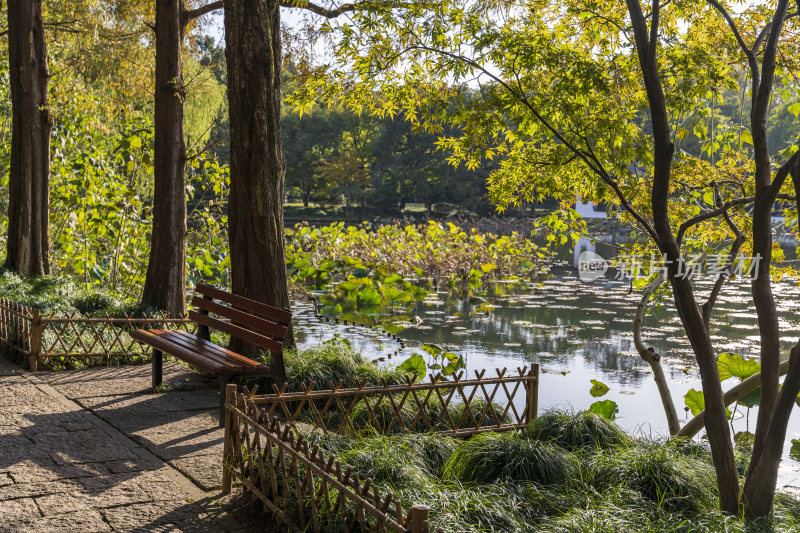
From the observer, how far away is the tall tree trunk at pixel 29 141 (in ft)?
39.4

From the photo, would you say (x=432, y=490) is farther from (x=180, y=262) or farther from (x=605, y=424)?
(x=180, y=262)

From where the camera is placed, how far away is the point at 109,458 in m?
4.53

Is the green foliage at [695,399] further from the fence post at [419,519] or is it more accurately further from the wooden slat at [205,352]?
the fence post at [419,519]

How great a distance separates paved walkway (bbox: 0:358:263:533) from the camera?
3.69 meters

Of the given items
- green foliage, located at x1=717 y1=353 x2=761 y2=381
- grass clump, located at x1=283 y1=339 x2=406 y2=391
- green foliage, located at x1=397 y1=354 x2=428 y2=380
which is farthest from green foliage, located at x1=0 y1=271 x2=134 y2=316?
green foliage, located at x1=717 y1=353 x2=761 y2=381

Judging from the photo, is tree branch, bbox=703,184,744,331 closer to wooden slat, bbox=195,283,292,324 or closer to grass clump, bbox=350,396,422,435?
grass clump, bbox=350,396,422,435

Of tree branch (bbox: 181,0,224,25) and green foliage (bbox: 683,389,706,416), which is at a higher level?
tree branch (bbox: 181,0,224,25)

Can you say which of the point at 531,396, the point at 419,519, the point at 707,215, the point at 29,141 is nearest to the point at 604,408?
the point at 531,396

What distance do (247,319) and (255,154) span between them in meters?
1.76

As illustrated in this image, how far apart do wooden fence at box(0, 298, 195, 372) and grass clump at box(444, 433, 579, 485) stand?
4010 millimetres

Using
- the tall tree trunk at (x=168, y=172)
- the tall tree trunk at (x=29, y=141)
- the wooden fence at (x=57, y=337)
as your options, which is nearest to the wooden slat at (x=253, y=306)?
the wooden fence at (x=57, y=337)

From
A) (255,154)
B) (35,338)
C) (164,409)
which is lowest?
(164,409)

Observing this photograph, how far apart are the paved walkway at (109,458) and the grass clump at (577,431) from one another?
2.12 metres

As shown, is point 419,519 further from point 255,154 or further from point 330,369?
point 255,154
